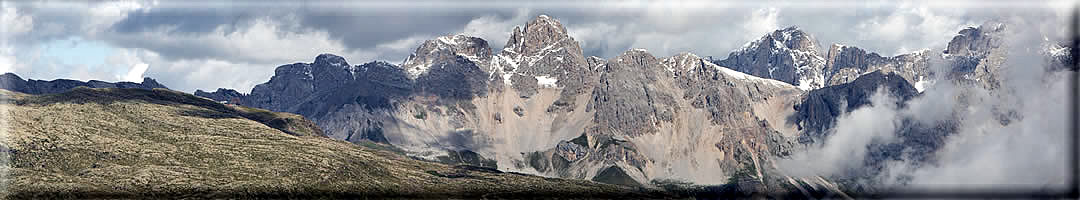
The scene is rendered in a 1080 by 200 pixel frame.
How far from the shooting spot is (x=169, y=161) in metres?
126

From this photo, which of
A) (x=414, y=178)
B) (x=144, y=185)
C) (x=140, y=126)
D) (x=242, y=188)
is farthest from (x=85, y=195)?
(x=414, y=178)

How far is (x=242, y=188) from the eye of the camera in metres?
110

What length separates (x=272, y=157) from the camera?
142875 mm

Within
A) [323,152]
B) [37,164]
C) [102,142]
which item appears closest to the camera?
[37,164]

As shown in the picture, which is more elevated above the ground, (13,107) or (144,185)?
(13,107)

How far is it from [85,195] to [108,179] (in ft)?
39.8

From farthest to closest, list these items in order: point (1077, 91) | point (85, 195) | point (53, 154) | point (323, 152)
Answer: point (323, 152)
point (53, 154)
point (85, 195)
point (1077, 91)

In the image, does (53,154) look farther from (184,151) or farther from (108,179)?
(184,151)

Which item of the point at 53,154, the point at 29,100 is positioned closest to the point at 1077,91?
the point at 53,154

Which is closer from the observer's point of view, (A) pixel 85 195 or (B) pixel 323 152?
(A) pixel 85 195

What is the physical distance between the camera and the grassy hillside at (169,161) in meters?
106

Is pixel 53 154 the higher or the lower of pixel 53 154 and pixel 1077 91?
the lower

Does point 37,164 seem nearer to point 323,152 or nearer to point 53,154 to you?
point 53,154

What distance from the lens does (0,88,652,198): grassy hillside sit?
106 m
